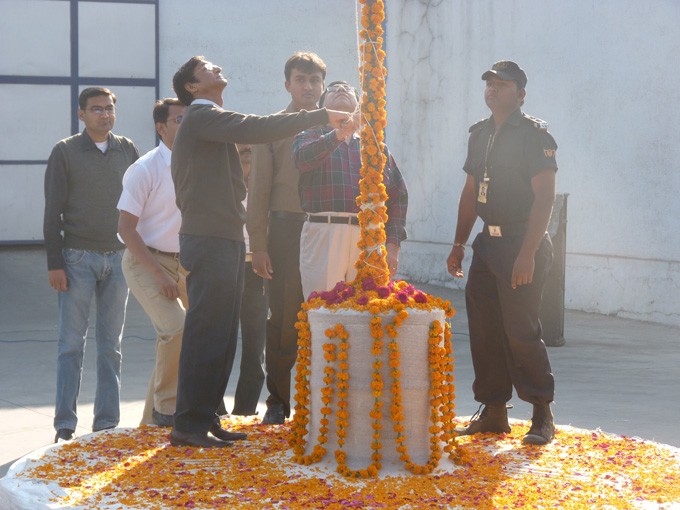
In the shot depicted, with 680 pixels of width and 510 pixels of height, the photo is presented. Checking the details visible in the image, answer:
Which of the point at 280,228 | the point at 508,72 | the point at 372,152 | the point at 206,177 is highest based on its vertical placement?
the point at 508,72

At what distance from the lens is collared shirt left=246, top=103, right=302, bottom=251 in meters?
6.12

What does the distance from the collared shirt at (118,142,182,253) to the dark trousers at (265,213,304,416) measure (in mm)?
521

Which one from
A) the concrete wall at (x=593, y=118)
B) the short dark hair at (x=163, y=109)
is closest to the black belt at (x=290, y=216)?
the short dark hair at (x=163, y=109)

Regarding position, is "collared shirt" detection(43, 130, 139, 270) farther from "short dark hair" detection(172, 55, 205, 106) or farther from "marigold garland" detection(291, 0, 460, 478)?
"marigold garland" detection(291, 0, 460, 478)

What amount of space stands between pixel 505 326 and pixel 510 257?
1.13ft

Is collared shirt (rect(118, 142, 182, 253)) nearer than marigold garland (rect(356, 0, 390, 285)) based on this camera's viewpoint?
No

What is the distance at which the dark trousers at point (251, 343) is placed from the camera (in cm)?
662

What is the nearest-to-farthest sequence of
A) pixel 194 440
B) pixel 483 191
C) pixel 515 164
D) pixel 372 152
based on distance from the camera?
1. pixel 372 152
2. pixel 194 440
3. pixel 515 164
4. pixel 483 191

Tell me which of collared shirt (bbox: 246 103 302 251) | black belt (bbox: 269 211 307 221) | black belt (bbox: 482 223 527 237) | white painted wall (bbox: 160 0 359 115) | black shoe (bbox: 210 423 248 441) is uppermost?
white painted wall (bbox: 160 0 359 115)

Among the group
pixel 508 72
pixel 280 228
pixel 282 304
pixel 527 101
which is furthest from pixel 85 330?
pixel 527 101

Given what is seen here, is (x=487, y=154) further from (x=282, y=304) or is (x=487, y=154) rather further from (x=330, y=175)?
(x=282, y=304)

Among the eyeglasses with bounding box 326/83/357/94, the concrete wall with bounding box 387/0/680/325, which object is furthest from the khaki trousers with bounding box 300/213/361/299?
the concrete wall with bounding box 387/0/680/325

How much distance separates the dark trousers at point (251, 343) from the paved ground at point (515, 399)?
0.55 meters

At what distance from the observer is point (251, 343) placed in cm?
666
